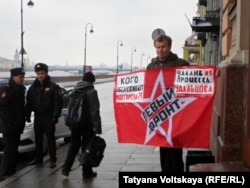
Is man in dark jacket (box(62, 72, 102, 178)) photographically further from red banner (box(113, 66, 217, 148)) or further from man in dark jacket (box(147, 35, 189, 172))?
man in dark jacket (box(147, 35, 189, 172))

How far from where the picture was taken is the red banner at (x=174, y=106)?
631 cm

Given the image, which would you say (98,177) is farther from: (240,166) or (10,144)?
(240,166)

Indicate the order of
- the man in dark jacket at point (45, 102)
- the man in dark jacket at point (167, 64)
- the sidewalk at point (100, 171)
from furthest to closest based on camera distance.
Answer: the man in dark jacket at point (45, 102), the sidewalk at point (100, 171), the man in dark jacket at point (167, 64)

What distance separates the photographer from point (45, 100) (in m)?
9.61

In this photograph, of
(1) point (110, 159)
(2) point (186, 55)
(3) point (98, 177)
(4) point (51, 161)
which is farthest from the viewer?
(2) point (186, 55)

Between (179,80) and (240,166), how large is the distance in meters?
1.31

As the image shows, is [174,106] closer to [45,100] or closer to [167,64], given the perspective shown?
[167,64]

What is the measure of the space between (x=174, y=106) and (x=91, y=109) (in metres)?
2.13

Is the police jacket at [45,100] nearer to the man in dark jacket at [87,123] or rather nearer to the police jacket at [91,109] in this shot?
the man in dark jacket at [87,123]

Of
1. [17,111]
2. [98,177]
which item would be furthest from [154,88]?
[17,111]

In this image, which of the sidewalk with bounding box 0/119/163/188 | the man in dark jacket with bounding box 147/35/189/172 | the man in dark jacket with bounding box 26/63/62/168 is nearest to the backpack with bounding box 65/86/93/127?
the sidewalk with bounding box 0/119/163/188

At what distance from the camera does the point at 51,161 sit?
977cm

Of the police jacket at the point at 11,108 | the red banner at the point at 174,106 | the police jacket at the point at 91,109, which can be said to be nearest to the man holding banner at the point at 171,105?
the red banner at the point at 174,106

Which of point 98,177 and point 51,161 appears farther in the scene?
point 51,161
